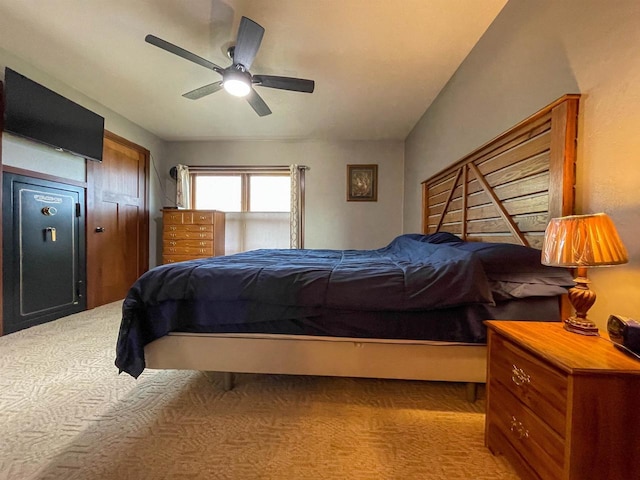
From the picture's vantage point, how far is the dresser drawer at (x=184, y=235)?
4.10 m

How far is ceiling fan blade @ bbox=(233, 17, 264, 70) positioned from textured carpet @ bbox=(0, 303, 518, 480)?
7.48ft

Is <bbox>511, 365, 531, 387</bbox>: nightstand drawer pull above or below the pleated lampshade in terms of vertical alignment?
below

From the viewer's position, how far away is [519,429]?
3.07 ft

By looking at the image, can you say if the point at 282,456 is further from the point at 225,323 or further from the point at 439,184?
the point at 439,184

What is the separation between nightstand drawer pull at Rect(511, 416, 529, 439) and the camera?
0.90 m

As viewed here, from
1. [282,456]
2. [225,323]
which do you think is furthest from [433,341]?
[225,323]

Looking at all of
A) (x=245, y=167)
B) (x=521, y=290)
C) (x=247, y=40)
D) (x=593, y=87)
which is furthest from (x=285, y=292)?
(x=245, y=167)

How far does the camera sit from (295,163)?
452 centimetres

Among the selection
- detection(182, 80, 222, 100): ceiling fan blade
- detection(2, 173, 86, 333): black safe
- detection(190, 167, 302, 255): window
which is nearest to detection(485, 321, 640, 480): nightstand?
detection(182, 80, 222, 100): ceiling fan blade

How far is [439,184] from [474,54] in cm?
117

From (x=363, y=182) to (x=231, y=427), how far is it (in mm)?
3893

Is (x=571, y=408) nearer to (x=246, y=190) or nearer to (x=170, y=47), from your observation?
(x=170, y=47)

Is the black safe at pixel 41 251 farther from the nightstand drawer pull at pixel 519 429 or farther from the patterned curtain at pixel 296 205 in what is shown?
the nightstand drawer pull at pixel 519 429

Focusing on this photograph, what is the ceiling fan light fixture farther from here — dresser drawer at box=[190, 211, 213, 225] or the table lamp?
the table lamp
